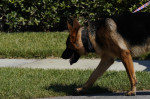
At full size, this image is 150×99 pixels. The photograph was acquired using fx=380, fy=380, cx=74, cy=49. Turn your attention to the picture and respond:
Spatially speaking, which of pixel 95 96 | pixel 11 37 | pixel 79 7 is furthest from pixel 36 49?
pixel 95 96

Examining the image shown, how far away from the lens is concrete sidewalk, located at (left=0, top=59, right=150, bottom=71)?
7.77 metres

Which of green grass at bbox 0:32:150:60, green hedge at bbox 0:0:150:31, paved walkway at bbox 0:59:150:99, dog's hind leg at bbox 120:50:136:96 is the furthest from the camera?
green hedge at bbox 0:0:150:31

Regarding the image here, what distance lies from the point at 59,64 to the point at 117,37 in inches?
107

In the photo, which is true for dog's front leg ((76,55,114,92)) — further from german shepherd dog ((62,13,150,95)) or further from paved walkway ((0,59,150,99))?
paved walkway ((0,59,150,99))

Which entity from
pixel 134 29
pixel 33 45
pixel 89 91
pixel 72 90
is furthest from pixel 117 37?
pixel 33 45

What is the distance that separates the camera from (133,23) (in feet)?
18.8

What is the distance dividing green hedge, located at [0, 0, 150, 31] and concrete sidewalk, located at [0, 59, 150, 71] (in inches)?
101

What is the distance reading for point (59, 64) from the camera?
811 centimetres

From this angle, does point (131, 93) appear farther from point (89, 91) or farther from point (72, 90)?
point (72, 90)

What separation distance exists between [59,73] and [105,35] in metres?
1.74

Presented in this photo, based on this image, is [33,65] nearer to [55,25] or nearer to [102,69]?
[102,69]

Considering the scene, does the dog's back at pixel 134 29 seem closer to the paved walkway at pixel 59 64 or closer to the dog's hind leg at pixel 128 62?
the dog's hind leg at pixel 128 62

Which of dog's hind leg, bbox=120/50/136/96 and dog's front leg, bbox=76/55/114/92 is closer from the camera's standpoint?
dog's hind leg, bbox=120/50/136/96

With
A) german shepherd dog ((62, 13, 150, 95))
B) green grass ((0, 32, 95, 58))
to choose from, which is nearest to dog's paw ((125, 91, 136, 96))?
german shepherd dog ((62, 13, 150, 95))
